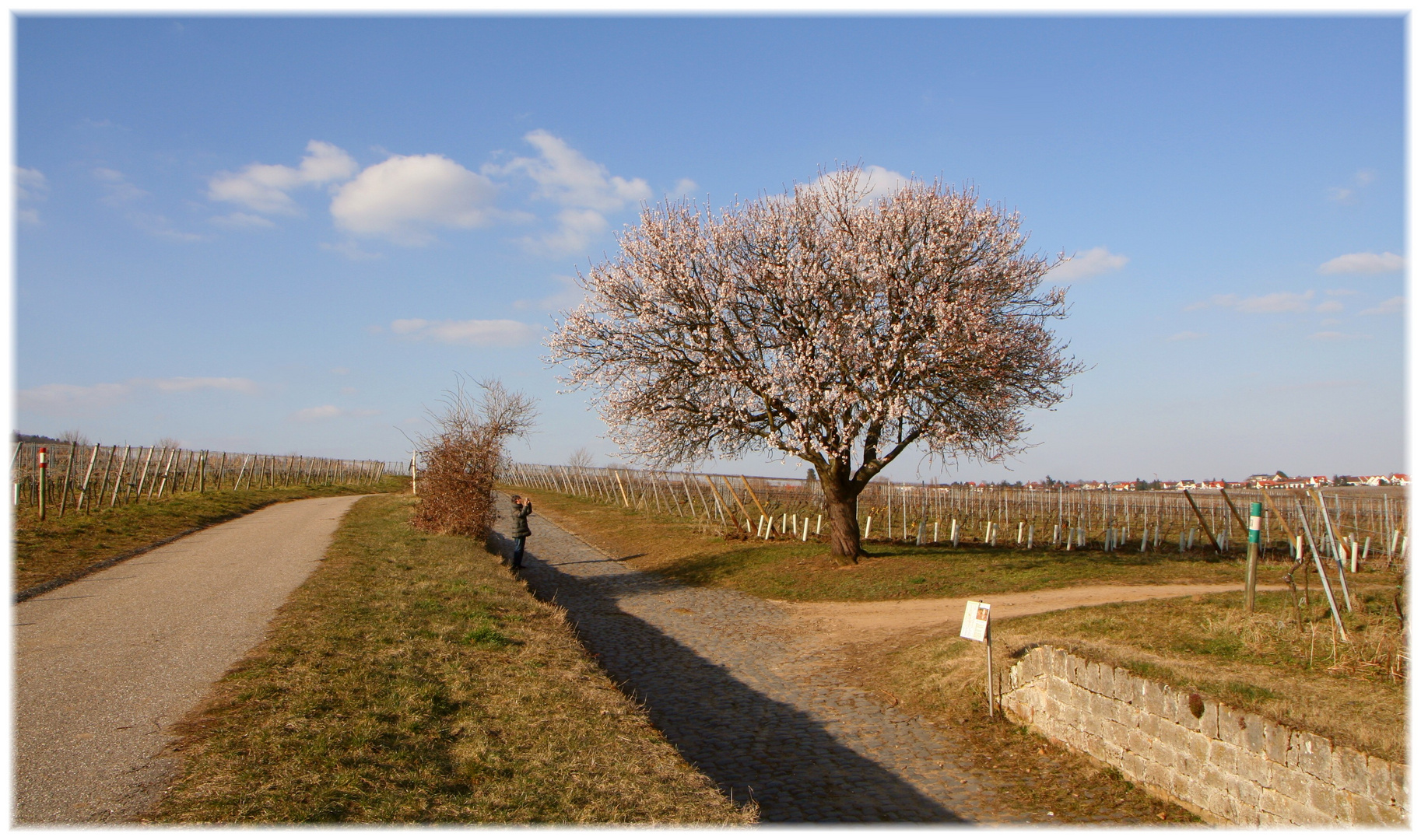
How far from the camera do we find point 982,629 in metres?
8.84

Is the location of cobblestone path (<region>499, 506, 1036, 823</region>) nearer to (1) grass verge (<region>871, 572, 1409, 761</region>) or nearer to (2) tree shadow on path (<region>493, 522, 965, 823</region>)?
(2) tree shadow on path (<region>493, 522, 965, 823</region>)

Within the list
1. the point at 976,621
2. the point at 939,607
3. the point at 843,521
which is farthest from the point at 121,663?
the point at 843,521

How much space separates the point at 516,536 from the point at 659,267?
23.1ft

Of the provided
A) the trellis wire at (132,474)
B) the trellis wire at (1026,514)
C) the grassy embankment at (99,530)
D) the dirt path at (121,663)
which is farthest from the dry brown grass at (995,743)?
the trellis wire at (132,474)

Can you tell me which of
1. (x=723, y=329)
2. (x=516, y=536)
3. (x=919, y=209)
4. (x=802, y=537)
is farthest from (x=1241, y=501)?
(x=516, y=536)

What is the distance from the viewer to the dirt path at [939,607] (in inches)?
520

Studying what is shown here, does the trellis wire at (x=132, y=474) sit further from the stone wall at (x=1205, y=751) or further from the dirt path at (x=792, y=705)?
the stone wall at (x=1205, y=751)

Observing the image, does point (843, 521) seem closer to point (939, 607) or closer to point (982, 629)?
point (939, 607)

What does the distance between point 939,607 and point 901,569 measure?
2.72 metres

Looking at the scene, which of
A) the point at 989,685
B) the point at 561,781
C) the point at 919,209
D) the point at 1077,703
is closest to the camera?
the point at 561,781

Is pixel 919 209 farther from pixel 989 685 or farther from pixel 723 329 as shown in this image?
pixel 989 685

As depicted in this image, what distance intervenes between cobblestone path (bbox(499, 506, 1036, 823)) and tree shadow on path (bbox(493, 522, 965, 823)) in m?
0.02

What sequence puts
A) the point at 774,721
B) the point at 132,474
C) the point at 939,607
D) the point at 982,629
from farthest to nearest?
the point at 132,474 → the point at 939,607 → the point at 774,721 → the point at 982,629

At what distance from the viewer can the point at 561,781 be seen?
5.25 metres
